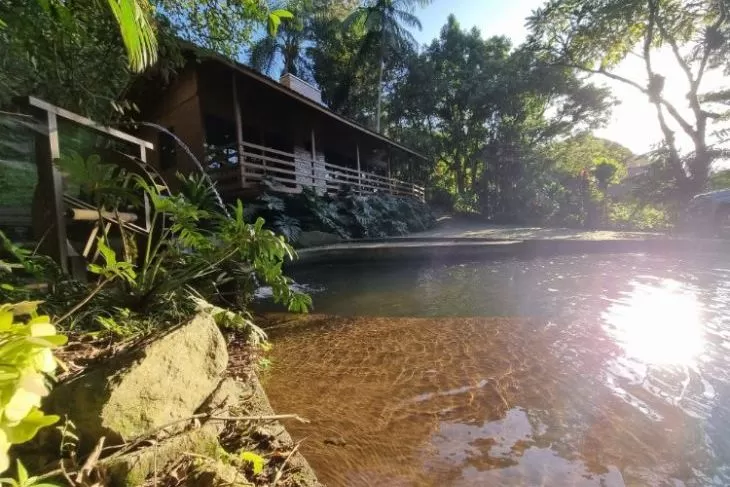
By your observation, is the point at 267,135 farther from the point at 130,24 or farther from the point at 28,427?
the point at 28,427

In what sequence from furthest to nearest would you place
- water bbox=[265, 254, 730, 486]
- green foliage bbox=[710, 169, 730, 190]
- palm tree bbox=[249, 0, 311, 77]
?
palm tree bbox=[249, 0, 311, 77], green foliage bbox=[710, 169, 730, 190], water bbox=[265, 254, 730, 486]

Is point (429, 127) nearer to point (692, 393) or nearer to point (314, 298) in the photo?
point (314, 298)

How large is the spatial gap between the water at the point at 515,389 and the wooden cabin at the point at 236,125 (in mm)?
6527

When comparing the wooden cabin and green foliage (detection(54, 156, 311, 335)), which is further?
the wooden cabin

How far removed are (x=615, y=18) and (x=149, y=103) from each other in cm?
1615

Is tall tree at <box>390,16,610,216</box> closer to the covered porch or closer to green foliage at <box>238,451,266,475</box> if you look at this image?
the covered porch

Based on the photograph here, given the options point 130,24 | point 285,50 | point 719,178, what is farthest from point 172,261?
point 285,50

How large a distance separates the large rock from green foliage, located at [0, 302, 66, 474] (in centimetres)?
69

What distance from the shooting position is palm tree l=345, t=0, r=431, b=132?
20734mm

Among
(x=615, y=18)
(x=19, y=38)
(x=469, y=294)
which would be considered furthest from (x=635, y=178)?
(x=19, y=38)

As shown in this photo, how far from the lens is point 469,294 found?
4.96m

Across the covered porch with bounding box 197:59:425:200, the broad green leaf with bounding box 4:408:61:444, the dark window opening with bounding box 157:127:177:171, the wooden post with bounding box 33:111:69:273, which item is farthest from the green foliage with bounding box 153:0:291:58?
the dark window opening with bounding box 157:127:177:171

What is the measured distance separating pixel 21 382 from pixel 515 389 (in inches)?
91.9

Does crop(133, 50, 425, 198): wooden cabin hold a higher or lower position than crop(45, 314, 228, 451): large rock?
higher
